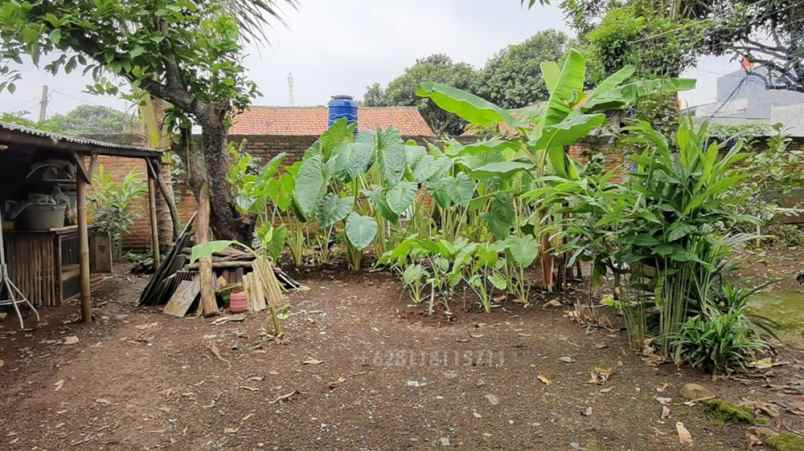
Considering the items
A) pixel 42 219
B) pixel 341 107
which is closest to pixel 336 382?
pixel 42 219

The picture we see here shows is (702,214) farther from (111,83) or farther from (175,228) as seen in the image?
(175,228)

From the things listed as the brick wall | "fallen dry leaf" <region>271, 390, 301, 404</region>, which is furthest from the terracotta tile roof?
"fallen dry leaf" <region>271, 390, 301, 404</region>

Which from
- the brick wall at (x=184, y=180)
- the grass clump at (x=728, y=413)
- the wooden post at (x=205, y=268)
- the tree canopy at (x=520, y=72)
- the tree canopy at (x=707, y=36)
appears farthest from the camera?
the tree canopy at (x=520, y=72)

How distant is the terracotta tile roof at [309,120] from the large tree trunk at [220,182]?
9.68 meters

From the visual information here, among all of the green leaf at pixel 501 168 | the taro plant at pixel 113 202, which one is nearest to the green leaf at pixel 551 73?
the green leaf at pixel 501 168

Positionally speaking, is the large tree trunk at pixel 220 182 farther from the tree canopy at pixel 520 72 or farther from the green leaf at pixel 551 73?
the tree canopy at pixel 520 72

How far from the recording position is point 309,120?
14.4 meters

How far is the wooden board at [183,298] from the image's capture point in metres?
3.24

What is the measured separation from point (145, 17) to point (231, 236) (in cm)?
179

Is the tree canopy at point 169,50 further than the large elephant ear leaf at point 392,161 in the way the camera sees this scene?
No

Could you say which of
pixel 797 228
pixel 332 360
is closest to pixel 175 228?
pixel 332 360

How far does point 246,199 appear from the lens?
3.62 meters

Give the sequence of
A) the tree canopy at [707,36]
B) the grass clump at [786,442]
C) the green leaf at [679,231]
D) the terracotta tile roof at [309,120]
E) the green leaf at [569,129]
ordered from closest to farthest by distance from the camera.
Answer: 1. the grass clump at [786,442]
2. the green leaf at [679,231]
3. the green leaf at [569,129]
4. the tree canopy at [707,36]
5. the terracotta tile roof at [309,120]

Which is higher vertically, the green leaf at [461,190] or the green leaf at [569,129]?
the green leaf at [569,129]
